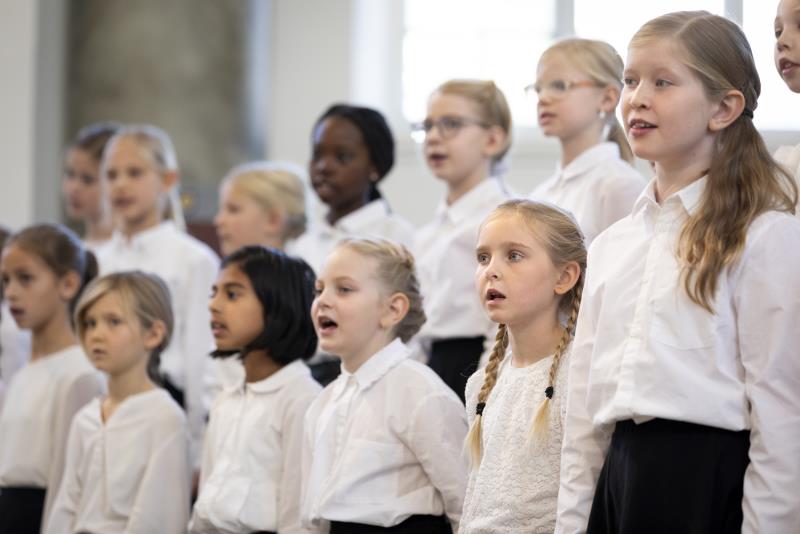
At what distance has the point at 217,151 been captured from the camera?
6.72 m

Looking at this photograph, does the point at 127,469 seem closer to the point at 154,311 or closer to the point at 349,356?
the point at 154,311

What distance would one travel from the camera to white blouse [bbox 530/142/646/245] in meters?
3.30

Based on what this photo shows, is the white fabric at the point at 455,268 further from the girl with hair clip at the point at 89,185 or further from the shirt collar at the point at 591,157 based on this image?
the girl with hair clip at the point at 89,185

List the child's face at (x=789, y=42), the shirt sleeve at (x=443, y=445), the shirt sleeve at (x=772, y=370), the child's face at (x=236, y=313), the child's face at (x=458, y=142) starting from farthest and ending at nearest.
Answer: the child's face at (x=458, y=142) → the child's face at (x=236, y=313) → the shirt sleeve at (x=443, y=445) → the child's face at (x=789, y=42) → the shirt sleeve at (x=772, y=370)

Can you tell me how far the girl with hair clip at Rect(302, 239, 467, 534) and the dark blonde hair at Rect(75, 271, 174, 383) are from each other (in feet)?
2.70

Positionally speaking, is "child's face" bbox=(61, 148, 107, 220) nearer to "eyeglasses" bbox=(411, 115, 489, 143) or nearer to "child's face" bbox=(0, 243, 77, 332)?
"child's face" bbox=(0, 243, 77, 332)

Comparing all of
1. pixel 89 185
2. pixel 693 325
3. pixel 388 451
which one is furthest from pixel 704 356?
pixel 89 185

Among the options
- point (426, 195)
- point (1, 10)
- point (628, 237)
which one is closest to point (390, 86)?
point (426, 195)

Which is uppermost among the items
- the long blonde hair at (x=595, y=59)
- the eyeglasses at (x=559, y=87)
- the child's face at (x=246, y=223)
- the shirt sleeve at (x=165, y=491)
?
the long blonde hair at (x=595, y=59)

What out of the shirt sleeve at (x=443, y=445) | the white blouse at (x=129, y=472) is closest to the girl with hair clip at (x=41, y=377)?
the white blouse at (x=129, y=472)

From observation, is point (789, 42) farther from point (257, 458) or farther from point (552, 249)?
point (257, 458)

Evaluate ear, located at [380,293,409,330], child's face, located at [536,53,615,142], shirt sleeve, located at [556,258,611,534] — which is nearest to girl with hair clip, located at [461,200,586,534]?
shirt sleeve, located at [556,258,611,534]

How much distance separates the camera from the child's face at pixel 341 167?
4.38 meters

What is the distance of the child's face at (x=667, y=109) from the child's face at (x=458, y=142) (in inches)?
60.0
